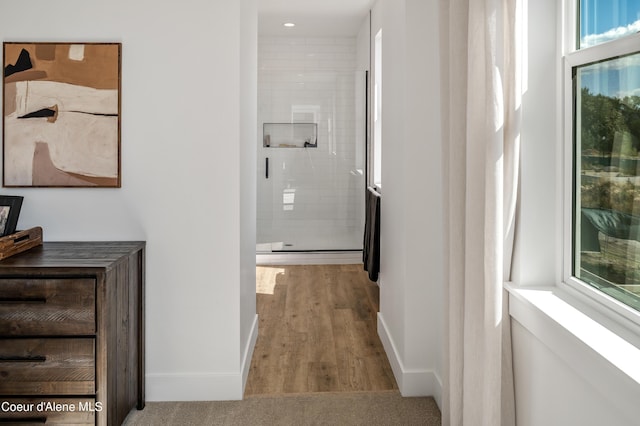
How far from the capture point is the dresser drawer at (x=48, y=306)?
2260 millimetres

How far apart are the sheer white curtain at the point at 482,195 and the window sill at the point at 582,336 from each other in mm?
100

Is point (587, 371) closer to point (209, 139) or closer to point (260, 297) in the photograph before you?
point (209, 139)

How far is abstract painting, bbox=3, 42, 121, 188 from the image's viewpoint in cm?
276

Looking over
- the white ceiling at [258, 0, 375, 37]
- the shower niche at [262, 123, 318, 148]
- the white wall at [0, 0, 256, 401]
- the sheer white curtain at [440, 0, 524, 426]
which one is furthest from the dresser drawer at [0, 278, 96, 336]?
the shower niche at [262, 123, 318, 148]

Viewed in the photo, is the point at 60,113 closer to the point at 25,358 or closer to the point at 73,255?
the point at 73,255

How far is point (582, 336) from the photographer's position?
4.82 feet

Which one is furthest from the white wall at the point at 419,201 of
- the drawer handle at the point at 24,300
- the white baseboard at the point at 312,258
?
the white baseboard at the point at 312,258

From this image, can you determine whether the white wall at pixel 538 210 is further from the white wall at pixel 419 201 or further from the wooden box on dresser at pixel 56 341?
the wooden box on dresser at pixel 56 341

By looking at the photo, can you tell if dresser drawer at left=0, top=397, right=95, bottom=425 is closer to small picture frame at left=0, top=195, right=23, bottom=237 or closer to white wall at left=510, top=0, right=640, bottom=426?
small picture frame at left=0, top=195, right=23, bottom=237

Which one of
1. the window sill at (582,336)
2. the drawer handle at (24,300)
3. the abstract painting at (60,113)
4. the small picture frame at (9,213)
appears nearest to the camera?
the window sill at (582,336)

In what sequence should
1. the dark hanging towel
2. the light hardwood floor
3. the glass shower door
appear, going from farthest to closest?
the glass shower door → the dark hanging towel → the light hardwood floor

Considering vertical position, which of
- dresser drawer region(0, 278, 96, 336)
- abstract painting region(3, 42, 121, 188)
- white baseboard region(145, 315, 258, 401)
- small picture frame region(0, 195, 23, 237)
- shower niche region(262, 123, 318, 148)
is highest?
shower niche region(262, 123, 318, 148)

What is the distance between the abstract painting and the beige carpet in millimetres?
1107

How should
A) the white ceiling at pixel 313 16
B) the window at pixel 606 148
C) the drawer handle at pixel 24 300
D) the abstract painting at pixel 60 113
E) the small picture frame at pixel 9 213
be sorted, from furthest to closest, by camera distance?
1. the white ceiling at pixel 313 16
2. the abstract painting at pixel 60 113
3. the small picture frame at pixel 9 213
4. the drawer handle at pixel 24 300
5. the window at pixel 606 148
